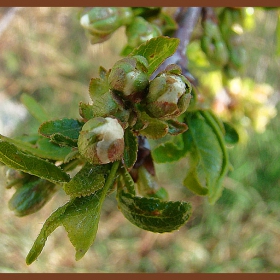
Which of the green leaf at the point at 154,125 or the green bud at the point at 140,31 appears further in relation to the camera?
the green bud at the point at 140,31

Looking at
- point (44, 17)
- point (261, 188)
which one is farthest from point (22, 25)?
point (261, 188)

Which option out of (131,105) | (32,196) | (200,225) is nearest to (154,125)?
(131,105)

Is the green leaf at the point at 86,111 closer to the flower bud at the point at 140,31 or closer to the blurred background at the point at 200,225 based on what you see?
the flower bud at the point at 140,31

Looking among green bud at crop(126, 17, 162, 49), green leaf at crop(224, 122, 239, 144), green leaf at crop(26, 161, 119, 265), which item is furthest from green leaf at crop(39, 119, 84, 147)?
green leaf at crop(224, 122, 239, 144)

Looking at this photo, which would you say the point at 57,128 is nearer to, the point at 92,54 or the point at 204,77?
the point at 204,77

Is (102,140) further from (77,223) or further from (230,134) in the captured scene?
(230,134)

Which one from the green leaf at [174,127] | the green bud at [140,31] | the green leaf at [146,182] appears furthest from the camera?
the green bud at [140,31]

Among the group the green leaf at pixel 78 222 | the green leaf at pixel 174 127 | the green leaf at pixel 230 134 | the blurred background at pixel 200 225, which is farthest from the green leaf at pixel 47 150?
the blurred background at pixel 200 225
